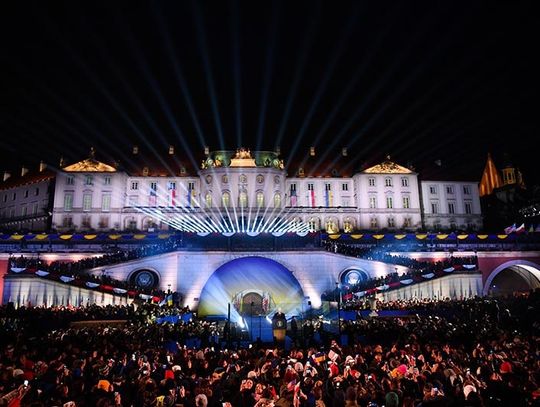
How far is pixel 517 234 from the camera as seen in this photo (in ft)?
167

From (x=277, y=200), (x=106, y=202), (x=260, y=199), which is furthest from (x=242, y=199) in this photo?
(x=106, y=202)

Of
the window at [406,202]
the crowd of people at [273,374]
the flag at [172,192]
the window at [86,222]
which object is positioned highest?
the flag at [172,192]

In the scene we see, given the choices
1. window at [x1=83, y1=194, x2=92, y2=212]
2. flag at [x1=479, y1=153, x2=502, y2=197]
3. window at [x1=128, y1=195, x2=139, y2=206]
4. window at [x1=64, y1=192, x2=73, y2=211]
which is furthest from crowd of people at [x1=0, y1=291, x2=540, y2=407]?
flag at [x1=479, y1=153, x2=502, y2=197]

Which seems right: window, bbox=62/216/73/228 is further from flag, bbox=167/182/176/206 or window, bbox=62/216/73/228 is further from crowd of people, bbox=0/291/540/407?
crowd of people, bbox=0/291/540/407

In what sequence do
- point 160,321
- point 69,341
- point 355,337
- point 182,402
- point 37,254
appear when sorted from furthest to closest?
point 37,254 < point 160,321 < point 355,337 < point 69,341 < point 182,402

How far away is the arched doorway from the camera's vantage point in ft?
162

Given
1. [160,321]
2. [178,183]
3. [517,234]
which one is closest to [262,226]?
[178,183]

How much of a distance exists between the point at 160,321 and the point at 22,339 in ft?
35.7

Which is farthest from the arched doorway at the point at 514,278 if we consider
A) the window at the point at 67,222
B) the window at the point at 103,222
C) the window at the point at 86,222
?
the window at the point at 67,222

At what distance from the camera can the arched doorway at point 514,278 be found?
162ft

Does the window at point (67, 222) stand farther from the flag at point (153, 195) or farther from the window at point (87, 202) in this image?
the flag at point (153, 195)

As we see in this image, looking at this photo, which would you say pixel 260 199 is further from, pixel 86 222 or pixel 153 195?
pixel 86 222

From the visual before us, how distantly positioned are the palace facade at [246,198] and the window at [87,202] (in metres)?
0.08

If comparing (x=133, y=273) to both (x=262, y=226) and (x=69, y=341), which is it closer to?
(x=69, y=341)
